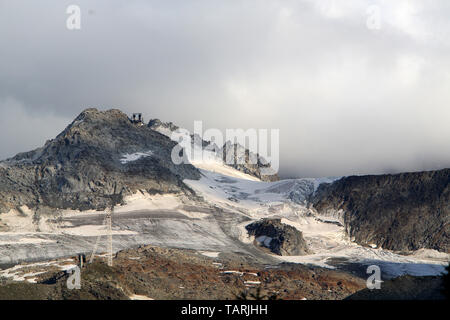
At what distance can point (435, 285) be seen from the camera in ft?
447

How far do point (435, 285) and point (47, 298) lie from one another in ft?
245

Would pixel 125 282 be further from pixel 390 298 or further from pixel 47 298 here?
pixel 390 298
